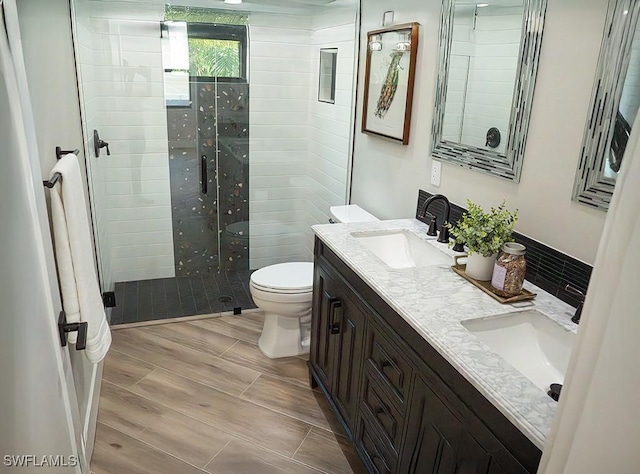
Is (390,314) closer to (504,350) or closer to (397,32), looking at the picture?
(504,350)

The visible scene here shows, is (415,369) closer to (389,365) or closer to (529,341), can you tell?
(389,365)

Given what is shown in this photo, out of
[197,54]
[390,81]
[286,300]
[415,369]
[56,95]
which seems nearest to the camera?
[415,369]

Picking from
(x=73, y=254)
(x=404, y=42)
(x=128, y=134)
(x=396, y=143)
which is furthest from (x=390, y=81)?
(x=128, y=134)

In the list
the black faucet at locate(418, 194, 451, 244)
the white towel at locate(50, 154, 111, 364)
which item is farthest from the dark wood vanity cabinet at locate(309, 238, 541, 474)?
the white towel at locate(50, 154, 111, 364)

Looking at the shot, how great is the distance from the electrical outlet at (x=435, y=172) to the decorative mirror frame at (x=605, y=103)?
2.58ft

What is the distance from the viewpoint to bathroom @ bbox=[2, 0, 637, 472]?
60.7 inches

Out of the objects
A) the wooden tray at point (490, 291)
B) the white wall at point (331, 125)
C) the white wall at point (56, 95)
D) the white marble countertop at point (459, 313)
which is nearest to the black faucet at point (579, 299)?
the white marble countertop at point (459, 313)

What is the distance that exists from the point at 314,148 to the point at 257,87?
63 cm

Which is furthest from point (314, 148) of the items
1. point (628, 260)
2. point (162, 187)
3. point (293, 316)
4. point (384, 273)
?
point (628, 260)

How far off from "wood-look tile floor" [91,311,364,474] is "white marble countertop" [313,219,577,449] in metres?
0.92

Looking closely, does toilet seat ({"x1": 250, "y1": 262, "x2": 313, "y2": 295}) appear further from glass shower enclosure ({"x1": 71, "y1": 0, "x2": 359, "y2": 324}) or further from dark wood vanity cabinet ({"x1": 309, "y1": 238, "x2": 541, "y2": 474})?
glass shower enclosure ({"x1": 71, "y1": 0, "x2": 359, "y2": 324})

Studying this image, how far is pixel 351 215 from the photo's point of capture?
9.39 ft

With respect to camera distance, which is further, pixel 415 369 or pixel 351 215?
pixel 351 215

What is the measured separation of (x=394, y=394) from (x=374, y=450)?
0.34 m
